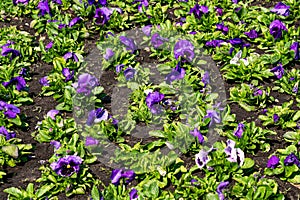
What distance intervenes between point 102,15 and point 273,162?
8.27ft

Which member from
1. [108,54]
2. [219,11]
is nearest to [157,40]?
[108,54]

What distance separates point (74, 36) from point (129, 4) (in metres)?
0.89

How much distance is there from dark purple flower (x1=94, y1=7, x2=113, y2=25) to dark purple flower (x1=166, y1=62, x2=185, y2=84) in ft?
3.80

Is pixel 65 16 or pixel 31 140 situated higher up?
pixel 65 16

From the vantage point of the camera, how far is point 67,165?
3840 millimetres

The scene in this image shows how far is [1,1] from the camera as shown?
6.11m

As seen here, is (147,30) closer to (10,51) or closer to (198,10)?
(198,10)

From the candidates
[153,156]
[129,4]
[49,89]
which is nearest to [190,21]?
[129,4]

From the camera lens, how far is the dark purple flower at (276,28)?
5.23 m

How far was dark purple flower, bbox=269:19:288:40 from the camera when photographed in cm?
523

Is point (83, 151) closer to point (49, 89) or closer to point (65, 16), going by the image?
point (49, 89)

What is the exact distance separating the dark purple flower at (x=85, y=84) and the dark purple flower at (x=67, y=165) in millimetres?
800

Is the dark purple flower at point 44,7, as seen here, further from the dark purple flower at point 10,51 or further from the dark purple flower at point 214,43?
the dark purple flower at point 214,43

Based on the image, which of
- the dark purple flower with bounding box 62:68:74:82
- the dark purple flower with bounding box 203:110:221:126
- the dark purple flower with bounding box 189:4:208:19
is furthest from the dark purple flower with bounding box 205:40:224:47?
the dark purple flower with bounding box 62:68:74:82
